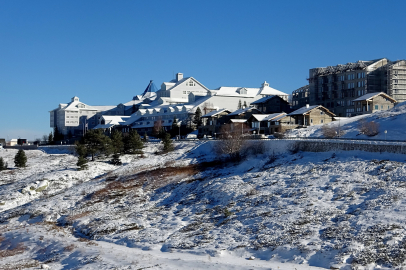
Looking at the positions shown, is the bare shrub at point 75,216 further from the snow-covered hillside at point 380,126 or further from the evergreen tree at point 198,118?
the evergreen tree at point 198,118

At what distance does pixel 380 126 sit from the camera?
7800 cm

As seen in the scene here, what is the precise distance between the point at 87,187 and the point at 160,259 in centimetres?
3004

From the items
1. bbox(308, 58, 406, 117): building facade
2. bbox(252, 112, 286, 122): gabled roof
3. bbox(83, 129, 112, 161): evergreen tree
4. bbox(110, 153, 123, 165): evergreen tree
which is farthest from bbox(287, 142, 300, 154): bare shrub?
bbox(308, 58, 406, 117): building facade

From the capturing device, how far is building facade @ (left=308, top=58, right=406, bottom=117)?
111 m

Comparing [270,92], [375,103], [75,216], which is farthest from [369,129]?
[270,92]

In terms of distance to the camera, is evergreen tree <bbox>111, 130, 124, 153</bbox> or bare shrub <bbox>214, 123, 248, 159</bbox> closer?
bare shrub <bbox>214, 123, 248, 159</bbox>

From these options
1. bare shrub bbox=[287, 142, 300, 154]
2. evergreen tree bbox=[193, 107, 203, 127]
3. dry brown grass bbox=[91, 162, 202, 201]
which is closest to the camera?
dry brown grass bbox=[91, 162, 202, 201]

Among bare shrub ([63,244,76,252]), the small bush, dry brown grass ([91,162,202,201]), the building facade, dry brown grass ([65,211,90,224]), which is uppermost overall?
the building facade

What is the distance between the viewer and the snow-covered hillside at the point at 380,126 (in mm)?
73750

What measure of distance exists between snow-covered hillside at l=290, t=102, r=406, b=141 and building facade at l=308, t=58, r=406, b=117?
20.3 m

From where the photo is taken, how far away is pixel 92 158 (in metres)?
80.1

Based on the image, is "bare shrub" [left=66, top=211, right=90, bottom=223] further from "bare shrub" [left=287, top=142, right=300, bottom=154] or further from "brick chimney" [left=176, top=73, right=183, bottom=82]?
"brick chimney" [left=176, top=73, right=183, bottom=82]

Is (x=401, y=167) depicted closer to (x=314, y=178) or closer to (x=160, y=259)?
(x=314, y=178)

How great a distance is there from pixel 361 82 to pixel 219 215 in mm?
80328
